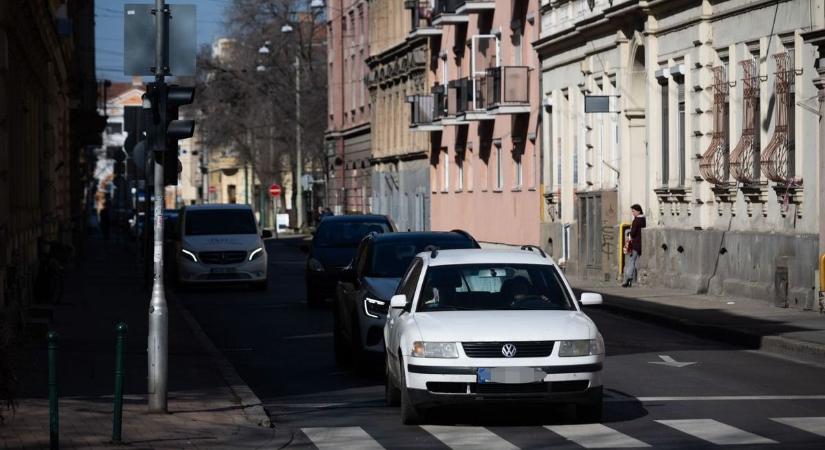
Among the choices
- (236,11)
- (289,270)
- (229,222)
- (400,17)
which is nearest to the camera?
(229,222)

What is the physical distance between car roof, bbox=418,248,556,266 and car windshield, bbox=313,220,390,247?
53.5 ft

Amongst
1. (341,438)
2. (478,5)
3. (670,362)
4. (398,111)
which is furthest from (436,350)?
(398,111)

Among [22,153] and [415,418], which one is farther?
[22,153]

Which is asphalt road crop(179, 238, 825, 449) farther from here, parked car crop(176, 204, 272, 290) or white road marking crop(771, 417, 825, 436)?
parked car crop(176, 204, 272, 290)

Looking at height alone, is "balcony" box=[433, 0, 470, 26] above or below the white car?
above

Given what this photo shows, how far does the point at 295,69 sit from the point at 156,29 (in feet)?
239

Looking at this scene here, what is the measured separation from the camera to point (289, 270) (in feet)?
161

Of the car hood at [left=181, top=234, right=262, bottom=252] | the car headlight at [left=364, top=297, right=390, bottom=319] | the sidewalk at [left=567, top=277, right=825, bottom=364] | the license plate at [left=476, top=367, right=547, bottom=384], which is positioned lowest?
the sidewalk at [left=567, top=277, right=825, bottom=364]

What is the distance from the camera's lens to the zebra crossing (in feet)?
41.2

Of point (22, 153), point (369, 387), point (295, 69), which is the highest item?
point (295, 69)

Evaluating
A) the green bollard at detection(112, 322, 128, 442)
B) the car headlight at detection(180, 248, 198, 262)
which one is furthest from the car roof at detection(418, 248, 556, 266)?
the car headlight at detection(180, 248, 198, 262)

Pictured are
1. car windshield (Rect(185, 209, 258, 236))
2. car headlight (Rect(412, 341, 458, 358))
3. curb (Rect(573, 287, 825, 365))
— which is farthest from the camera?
car windshield (Rect(185, 209, 258, 236))

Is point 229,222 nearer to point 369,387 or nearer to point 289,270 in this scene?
point 289,270

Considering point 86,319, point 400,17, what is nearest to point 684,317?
point 86,319
